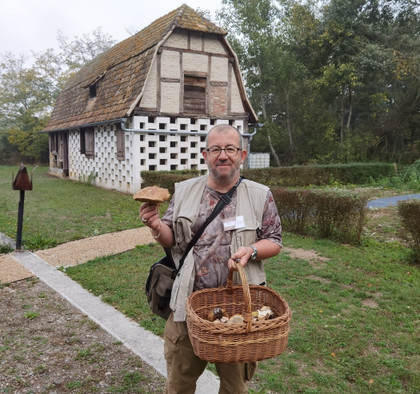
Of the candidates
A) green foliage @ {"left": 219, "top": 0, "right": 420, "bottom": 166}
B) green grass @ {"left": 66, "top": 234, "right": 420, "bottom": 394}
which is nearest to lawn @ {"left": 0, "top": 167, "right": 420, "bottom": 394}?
green grass @ {"left": 66, "top": 234, "right": 420, "bottom": 394}

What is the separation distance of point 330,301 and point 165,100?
468 inches

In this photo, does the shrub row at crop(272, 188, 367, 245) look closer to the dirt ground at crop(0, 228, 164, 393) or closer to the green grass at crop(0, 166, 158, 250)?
the green grass at crop(0, 166, 158, 250)

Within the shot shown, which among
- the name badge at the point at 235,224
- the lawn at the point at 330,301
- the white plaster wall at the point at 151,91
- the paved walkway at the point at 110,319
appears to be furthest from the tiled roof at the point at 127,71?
the name badge at the point at 235,224

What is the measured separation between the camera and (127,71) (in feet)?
53.4

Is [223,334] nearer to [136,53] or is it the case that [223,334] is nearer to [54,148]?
[136,53]

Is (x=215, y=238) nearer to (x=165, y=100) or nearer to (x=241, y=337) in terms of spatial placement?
(x=241, y=337)

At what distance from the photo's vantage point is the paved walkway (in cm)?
363

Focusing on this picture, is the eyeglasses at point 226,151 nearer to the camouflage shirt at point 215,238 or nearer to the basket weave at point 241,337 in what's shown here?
the camouflage shirt at point 215,238

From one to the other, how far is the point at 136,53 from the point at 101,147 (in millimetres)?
4342

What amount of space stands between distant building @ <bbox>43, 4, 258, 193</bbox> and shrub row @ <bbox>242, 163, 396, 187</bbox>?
2509 mm

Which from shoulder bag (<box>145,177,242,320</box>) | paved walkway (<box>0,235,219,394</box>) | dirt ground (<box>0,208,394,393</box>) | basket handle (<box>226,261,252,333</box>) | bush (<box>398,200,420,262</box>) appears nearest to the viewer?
basket handle (<box>226,261,252,333</box>)

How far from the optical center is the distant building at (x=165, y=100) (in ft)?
49.0

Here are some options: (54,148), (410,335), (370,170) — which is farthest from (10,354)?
(54,148)

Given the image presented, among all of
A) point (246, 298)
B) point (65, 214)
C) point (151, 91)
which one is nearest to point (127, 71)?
point (151, 91)
